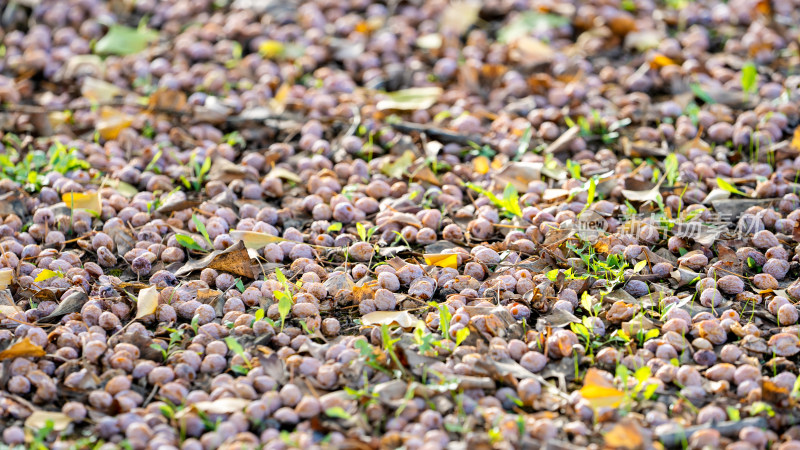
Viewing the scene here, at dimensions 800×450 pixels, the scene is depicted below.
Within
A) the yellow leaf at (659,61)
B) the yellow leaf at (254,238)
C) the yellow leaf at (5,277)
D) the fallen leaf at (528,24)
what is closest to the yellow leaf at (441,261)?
the yellow leaf at (254,238)

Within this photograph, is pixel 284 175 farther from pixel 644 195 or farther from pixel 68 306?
pixel 644 195

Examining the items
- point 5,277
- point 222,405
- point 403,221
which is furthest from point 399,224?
point 5,277

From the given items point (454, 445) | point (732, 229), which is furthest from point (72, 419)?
point (732, 229)

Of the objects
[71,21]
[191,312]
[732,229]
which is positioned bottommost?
[732,229]

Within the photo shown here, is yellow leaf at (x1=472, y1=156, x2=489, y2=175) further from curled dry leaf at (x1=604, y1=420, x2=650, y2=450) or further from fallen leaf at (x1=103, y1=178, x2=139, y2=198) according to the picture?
curled dry leaf at (x1=604, y1=420, x2=650, y2=450)

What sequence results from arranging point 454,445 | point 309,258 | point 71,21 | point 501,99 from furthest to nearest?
point 71,21
point 501,99
point 309,258
point 454,445

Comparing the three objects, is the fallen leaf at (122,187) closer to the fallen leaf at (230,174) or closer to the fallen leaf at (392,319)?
the fallen leaf at (230,174)

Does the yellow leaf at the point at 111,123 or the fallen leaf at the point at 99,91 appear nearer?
the yellow leaf at the point at 111,123

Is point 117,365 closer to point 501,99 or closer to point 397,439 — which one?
point 397,439
